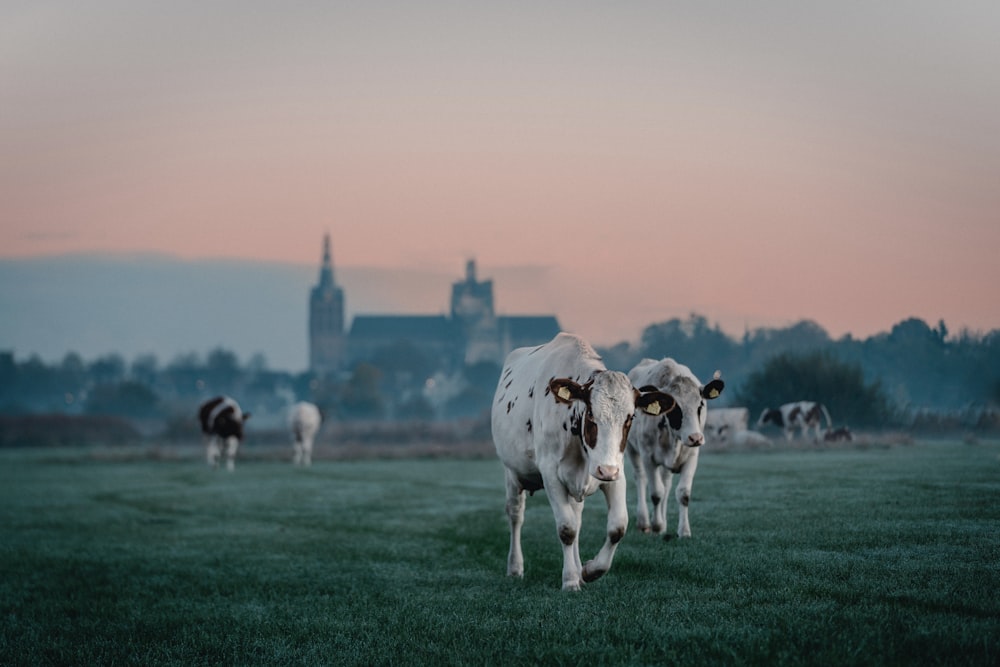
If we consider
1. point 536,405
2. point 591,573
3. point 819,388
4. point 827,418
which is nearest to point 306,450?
point 827,418

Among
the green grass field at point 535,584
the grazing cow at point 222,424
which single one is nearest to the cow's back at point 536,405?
the green grass field at point 535,584

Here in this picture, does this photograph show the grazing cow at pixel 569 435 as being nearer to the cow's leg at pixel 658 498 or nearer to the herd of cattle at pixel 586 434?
the herd of cattle at pixel 586 434

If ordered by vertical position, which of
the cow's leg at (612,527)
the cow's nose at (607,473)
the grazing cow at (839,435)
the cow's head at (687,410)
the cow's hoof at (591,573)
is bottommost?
the grazing cow at (839,435)

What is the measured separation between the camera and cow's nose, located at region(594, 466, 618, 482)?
28.3 ft

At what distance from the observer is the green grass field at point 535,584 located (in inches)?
295

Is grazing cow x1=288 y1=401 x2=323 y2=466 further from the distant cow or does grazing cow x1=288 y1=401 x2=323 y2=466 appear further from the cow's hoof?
the cow's hoof

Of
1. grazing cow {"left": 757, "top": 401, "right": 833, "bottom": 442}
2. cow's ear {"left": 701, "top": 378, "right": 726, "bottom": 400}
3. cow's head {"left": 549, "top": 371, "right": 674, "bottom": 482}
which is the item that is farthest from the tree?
cow's head {"left": 549, "top": 371, "right": 674, "bottom": 482}

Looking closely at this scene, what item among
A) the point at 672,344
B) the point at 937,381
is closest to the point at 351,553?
the point at 937,381

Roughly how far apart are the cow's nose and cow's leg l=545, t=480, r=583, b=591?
1.08 metres

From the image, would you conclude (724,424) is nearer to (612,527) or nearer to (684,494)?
(684,494)

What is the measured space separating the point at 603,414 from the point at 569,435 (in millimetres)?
798

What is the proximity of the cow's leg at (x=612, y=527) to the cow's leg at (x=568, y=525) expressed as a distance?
30 cm

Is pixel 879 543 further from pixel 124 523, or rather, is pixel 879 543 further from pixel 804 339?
pixel 804 339

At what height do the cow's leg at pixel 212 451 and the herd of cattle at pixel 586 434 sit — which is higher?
the herd of cattle at pixel 586 434
